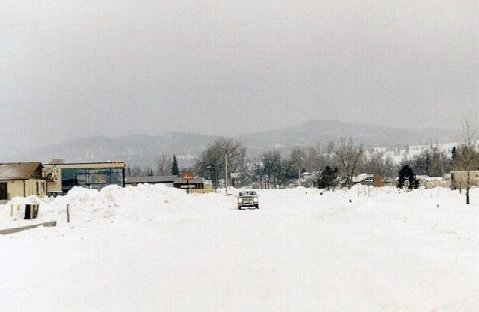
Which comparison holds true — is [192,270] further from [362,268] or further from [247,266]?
[362,268]

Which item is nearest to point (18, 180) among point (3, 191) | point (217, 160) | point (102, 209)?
point (3, 191)

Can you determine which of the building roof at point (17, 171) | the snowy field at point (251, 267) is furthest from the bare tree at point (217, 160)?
the snowy field at point (251, 267)

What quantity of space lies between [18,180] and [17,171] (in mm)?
1531

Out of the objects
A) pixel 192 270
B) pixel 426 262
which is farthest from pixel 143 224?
pixel 426 262

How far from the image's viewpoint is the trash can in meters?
32.5

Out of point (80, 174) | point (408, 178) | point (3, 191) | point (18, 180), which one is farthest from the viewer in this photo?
point (80, 174)

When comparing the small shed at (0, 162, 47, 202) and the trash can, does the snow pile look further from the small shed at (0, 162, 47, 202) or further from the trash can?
the small shed at (0, 162, 47, 202)

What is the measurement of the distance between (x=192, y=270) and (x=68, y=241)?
340 inches

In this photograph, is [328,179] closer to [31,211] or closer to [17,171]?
[17,171]

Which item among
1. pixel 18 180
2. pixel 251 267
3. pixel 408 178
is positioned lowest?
pixel 251 267

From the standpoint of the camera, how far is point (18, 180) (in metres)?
60.8

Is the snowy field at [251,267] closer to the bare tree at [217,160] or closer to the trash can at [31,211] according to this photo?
the trash can at [31,211]

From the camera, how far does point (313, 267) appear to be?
43.3 feet

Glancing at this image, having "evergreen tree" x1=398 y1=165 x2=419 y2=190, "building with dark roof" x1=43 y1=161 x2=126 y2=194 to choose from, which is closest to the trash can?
"building with dark roof" x1=43 y1=161 x2=126 y2=194
